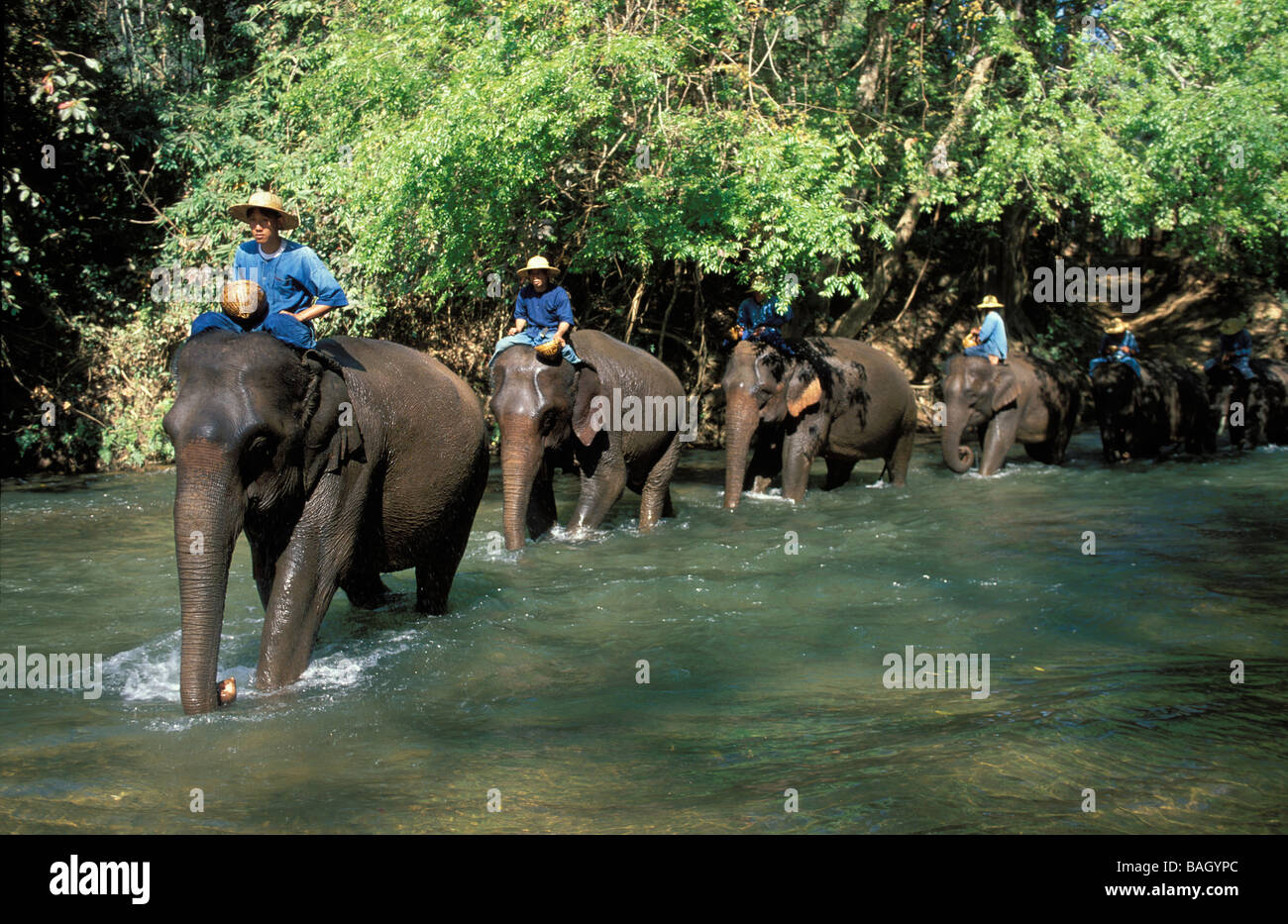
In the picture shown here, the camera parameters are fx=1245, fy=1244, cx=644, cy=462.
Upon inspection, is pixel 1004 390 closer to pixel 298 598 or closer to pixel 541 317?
pixel 541 317

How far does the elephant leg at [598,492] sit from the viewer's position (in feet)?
35.4

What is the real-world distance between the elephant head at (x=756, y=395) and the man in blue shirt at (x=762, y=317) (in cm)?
11

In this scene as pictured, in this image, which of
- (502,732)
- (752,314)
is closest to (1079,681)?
(502,732)

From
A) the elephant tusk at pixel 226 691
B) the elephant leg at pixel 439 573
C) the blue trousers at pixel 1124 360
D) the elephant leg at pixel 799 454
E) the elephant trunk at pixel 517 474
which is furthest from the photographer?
the blue trousers at pixel 1124 360

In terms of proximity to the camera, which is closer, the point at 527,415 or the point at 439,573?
the point at 439,573

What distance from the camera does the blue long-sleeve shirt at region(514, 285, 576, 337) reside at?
10.4 m

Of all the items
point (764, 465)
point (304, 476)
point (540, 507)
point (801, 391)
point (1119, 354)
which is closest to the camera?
point (304, 476)

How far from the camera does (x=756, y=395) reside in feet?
41.8

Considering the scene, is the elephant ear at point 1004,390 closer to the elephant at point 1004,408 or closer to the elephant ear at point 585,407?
the elephant at point 1004,408

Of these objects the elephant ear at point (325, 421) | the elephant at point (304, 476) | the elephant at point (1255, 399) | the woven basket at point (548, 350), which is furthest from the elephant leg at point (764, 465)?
the elephant at point (1255, 399)

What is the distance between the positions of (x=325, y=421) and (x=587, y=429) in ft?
14.9

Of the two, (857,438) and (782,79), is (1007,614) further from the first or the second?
(782,79)

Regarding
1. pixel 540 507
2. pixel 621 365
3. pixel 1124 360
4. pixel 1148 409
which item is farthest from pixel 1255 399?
pixel 540 507

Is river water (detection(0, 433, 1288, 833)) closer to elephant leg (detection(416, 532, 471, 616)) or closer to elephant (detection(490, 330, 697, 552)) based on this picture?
elephant leg (detection(416, 532, 471, 616))
